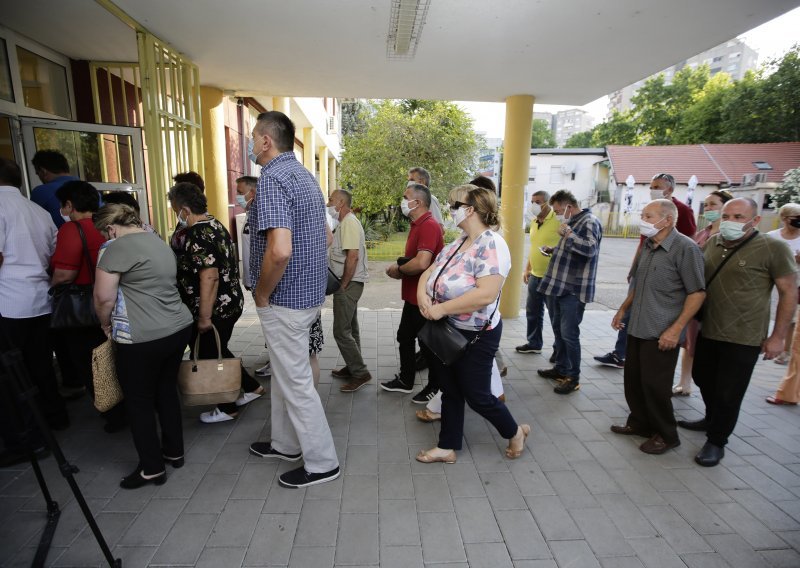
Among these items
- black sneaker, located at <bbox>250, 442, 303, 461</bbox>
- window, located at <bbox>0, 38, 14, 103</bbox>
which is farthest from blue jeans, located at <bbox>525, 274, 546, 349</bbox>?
window, located at <bbox>0, 38, 14, 103</bbox>

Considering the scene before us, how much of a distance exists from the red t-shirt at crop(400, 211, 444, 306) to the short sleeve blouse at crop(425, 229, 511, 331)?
0.76 metres

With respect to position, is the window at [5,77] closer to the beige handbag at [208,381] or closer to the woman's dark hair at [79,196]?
the woman's dark hair at [79,196]

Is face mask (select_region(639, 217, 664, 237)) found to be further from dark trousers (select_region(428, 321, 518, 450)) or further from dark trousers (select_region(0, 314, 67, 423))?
dark trousers (select_region(0, 314, 67, 423))

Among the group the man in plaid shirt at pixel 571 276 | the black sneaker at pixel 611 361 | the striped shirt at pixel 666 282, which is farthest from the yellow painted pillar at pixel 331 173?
the striped shirt at pixel 666 282

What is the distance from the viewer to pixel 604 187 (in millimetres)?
32031

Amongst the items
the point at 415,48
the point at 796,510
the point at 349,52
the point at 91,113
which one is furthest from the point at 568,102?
the point at 91,113

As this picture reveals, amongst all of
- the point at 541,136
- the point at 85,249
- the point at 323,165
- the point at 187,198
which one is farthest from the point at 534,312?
the point at 541,136

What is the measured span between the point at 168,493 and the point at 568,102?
283 inches

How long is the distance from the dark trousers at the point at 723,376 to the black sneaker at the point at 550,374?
1318 mm

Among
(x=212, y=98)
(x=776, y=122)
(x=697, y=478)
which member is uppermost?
(x=776, y=122)

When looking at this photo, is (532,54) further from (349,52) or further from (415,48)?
(349,52)

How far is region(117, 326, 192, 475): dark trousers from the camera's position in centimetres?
245

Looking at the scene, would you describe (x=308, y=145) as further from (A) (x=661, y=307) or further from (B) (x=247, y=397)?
(A) (x=661, y=307)

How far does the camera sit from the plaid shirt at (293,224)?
7.50ft
